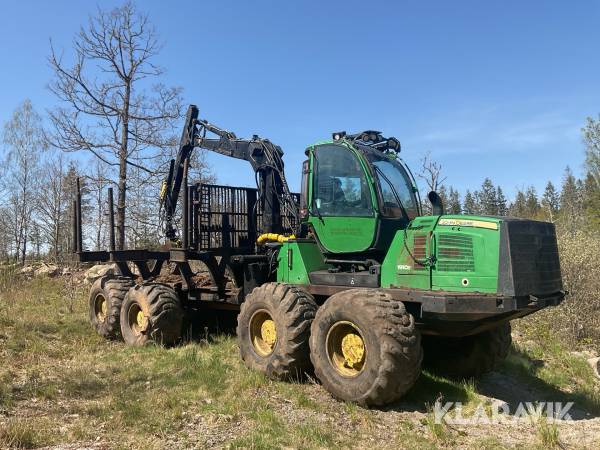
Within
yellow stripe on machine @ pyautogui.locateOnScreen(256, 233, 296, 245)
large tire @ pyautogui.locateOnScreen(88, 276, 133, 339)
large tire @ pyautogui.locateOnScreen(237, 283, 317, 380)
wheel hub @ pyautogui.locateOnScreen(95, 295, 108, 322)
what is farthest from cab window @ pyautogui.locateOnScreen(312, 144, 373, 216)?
wheel hub @ pyautogui.locateOnScreen(95, 295, 108, 322)

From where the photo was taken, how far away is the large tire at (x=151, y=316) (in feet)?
29.1

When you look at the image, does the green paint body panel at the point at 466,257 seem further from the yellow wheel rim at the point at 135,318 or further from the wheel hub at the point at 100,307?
the wheel hub at the point at 100,307

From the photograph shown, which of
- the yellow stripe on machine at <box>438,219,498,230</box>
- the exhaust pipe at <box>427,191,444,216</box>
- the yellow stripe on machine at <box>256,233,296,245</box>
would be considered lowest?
the yellow stripe on machine at <box>438,219,498,230</box>

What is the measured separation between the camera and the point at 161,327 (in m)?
8.87

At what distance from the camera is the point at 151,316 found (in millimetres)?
8859

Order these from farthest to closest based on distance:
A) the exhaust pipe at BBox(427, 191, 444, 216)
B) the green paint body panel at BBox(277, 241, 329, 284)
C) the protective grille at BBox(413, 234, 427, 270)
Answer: the green paint body panel at BBox(277, 241, 329, 284) < the exhaust pipe at BBox(427, 191, 444, 216) < the protective grille at BBox(413, 234, 427, 270)

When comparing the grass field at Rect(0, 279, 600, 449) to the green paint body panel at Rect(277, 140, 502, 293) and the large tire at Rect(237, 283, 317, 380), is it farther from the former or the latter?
the green paint body panel at Rect(277, 140, 502, 293)

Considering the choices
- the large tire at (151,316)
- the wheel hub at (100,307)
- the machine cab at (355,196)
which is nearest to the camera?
the machine cab at (355,196)

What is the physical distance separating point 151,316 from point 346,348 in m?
4.22

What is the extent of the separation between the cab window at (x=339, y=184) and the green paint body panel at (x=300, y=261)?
0.66 m

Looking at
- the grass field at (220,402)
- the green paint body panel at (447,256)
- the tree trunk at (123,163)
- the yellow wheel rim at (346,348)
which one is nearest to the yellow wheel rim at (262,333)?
the grass field at (220,402)

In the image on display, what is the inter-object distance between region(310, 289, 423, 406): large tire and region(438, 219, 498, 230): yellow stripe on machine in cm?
112

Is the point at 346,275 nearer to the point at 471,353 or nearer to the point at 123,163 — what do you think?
the point at 471,353

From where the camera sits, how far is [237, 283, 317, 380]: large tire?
6.47 meters
